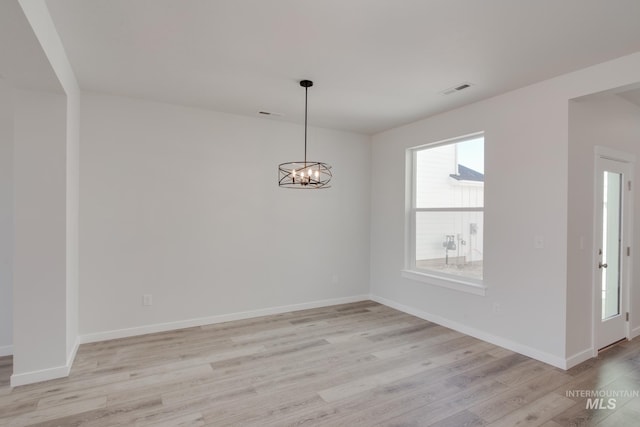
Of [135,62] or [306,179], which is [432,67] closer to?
[306,179]

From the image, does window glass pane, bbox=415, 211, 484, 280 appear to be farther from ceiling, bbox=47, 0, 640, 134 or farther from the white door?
ceiling, bbox=47, 0, 640, 134

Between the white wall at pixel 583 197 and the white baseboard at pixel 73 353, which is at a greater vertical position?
the white wall at pixel 583 197

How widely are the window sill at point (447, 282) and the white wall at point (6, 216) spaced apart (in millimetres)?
4598

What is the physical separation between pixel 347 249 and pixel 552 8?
12.8ft

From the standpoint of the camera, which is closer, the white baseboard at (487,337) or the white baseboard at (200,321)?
the white baseboard at (487,337)

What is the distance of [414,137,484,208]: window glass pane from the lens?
404 cm

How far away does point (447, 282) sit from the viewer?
4.21 meters

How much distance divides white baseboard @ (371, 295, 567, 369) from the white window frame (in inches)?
17.3

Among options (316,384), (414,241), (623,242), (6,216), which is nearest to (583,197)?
(623,242)

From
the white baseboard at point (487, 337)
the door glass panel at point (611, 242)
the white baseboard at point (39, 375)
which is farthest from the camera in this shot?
the door glass panel at point (611, 242)

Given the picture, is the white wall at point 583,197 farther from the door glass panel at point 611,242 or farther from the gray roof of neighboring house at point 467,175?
the gray roof of neighboring house at point 467,175

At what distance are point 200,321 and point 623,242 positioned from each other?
16.5 ft

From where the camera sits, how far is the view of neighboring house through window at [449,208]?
13.2 feet

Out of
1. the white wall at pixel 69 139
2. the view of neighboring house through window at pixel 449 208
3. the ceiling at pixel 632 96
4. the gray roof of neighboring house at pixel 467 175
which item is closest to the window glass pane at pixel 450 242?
the view of neighboring house through window at pixel 449 208
